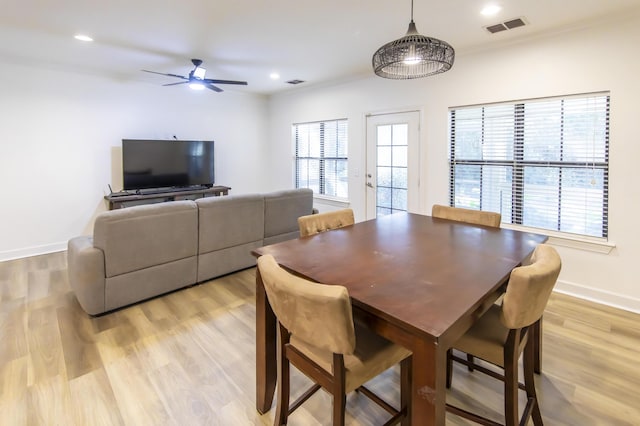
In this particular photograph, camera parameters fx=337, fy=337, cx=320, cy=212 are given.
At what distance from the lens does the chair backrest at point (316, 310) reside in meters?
1.13

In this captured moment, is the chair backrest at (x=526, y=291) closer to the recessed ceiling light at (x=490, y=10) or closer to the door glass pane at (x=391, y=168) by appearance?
the recessed ceiling light at (x=490, y=10)

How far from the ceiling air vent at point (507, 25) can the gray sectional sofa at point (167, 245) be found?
2.70 meters

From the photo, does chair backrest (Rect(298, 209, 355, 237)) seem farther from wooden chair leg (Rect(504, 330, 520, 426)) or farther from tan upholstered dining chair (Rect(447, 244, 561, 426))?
wooden chair leg (Rect(504, 330, 520, 426))

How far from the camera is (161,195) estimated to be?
5.24 meters

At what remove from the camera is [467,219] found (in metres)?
2.68

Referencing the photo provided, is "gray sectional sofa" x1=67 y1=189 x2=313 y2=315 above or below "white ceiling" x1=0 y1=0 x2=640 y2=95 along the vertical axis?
below

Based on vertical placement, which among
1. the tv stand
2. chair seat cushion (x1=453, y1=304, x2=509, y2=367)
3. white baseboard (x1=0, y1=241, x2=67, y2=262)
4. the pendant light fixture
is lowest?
white baseboard (x1=0, y1=241, x2=67, y2=262)

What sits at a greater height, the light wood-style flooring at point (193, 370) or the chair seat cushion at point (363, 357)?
the chair seat cushion at point (363, 357)

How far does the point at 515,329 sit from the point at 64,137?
5.74m

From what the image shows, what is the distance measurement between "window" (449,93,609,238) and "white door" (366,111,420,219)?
0.52m

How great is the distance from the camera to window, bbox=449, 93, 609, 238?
3143 millimetres

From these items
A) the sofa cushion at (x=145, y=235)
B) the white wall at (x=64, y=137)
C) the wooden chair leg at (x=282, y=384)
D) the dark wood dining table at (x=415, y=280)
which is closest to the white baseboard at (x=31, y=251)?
the white wall at (x=64, y=137)

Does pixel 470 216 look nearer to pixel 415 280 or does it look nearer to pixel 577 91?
pixel 415 280

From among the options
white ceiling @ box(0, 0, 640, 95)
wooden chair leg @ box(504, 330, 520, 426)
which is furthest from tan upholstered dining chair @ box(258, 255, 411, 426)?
white ceiling @ box(0, 0, 640, 95)
